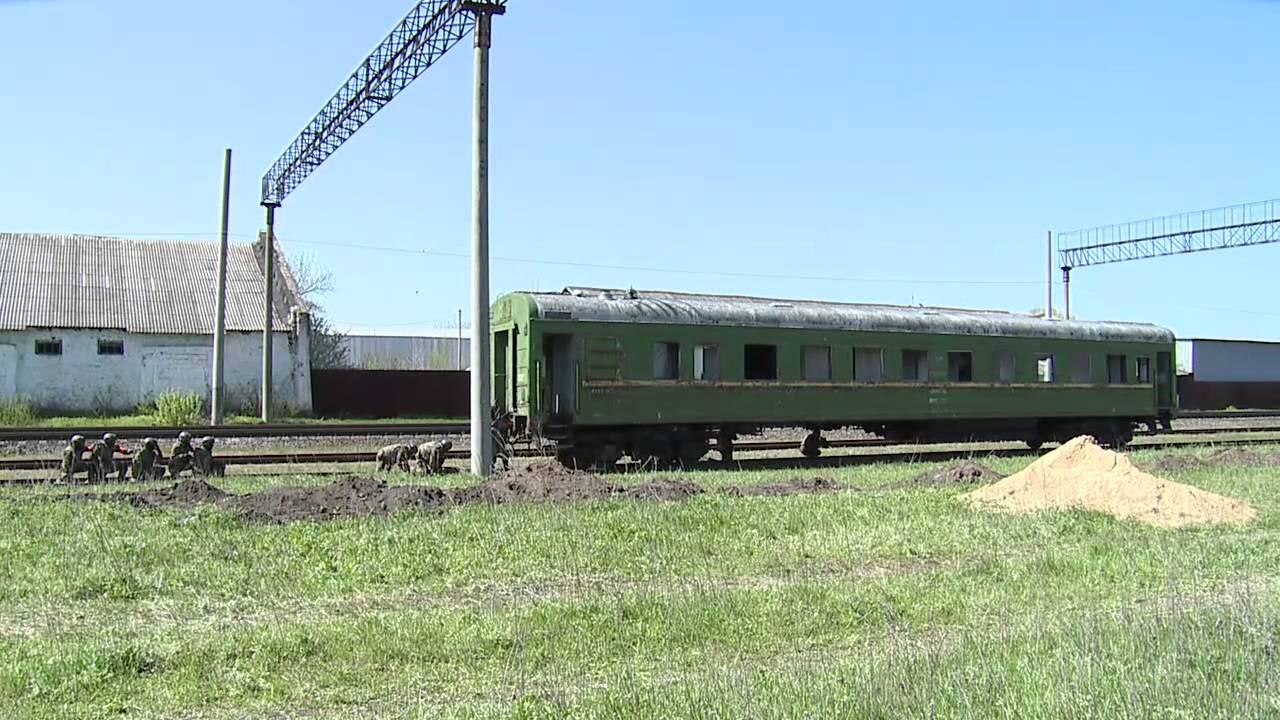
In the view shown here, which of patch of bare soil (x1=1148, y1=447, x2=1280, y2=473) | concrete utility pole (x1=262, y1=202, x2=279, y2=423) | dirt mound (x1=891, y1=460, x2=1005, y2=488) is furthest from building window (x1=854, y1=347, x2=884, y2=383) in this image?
concrete utility pole (x1=262, y1=202, x2=279, y2=423)

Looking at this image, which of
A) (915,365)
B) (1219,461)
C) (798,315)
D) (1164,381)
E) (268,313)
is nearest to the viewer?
(1219,461)

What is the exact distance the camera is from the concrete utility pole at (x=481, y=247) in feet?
56.7

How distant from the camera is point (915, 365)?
22.8 metres

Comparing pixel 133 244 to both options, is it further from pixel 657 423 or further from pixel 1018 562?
pixel 1018 562

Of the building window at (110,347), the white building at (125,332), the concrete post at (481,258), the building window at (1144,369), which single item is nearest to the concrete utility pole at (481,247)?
the concrete post at (481,258)

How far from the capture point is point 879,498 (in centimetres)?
1412

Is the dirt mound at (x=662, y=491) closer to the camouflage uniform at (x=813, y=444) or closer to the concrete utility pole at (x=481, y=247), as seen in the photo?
the concrete utility pole at (x=481, y=247)

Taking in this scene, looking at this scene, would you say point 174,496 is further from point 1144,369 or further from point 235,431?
point 1144,369

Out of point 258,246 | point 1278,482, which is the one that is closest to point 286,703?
point 1278,482

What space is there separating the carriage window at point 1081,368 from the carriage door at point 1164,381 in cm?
273

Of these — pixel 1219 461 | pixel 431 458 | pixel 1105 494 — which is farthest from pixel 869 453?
pixel 1105 494

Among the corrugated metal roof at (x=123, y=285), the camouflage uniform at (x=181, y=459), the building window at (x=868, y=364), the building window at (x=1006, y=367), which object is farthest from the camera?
the corrugated metal roof at (x=123, y=285)

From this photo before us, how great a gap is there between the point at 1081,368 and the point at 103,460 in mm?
20118

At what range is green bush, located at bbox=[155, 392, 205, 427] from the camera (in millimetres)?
29489
